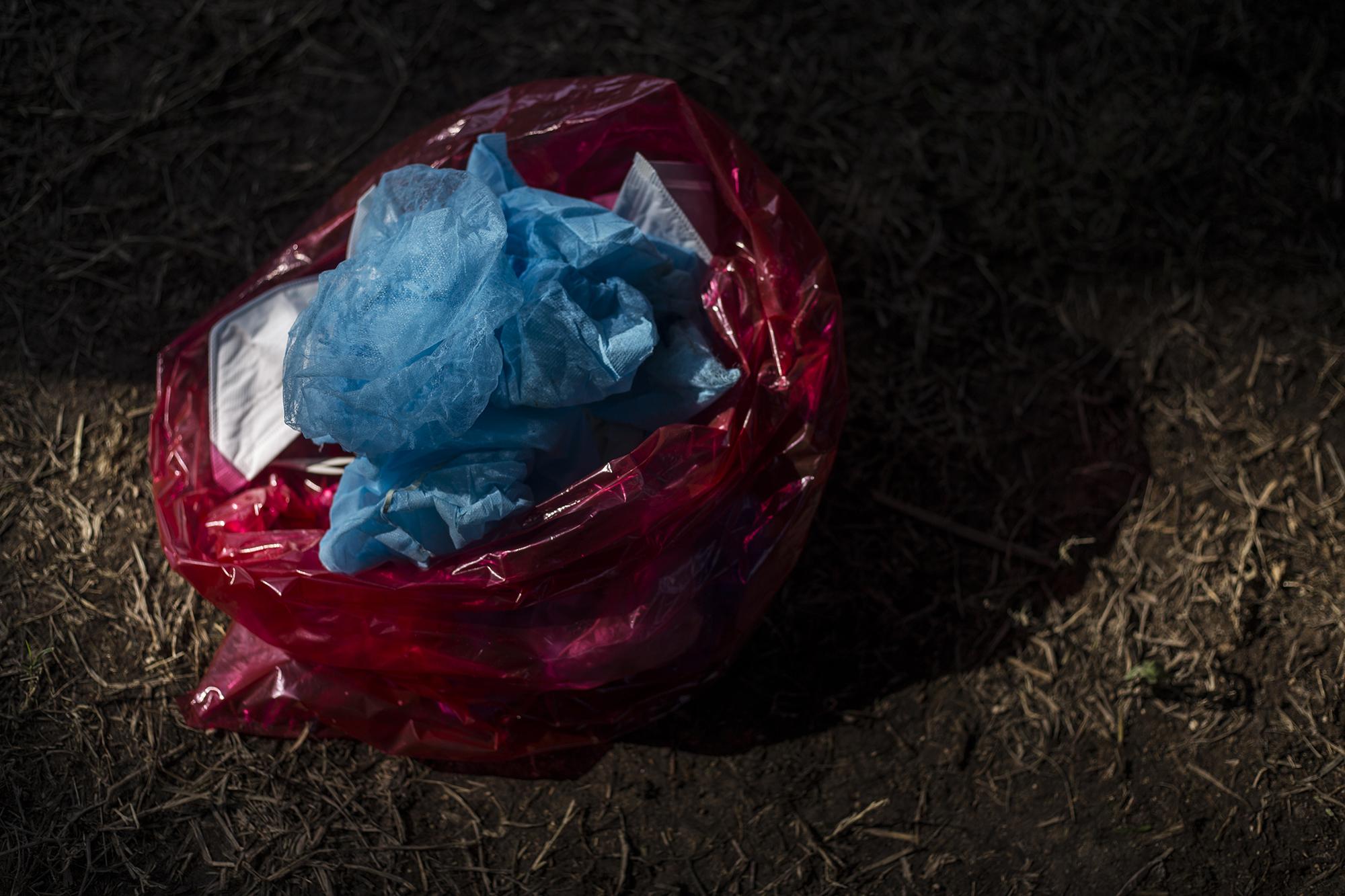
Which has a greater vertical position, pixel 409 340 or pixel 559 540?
pixel 409 340

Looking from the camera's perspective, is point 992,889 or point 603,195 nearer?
point 992,889

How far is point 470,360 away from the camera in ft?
3.37

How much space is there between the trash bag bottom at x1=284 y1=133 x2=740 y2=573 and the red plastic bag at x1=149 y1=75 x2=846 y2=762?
0.06 m

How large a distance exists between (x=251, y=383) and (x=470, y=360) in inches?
18.5

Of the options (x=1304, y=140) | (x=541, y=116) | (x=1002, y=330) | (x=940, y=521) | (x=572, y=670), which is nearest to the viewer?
(x=572, y=670)

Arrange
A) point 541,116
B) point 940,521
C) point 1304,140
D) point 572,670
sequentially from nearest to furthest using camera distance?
point 572,670 → point 541,116 → point 940,521 → point 1304,140

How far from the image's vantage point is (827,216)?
5.17 feet

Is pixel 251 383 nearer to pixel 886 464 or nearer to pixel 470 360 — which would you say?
pixel 470 360

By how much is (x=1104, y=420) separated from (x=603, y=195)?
0.86 metres

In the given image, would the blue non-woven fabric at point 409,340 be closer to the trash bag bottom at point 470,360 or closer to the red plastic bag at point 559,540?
the trash bag bottom at point 470,360

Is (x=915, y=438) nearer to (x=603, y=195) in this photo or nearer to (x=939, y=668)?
(x=939, y=668)

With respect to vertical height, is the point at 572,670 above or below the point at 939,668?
above

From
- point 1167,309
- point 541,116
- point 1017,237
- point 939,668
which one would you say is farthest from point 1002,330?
point 541,116

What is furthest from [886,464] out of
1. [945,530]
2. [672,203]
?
[672,203]
